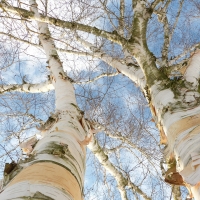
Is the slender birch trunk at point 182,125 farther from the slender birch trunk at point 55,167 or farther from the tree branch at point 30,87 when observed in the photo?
the tree branch at point 30,87

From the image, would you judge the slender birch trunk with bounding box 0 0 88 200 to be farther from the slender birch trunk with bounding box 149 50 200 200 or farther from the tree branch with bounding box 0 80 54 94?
the tree branch with bounding box 0 80 54 94

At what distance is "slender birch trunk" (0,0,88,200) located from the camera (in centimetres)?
98

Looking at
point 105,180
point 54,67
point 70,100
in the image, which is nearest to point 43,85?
point 54,67

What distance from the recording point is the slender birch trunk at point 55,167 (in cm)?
98

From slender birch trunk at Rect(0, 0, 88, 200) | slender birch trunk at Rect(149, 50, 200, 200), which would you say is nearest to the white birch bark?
slender birch trunk at Rect(0, 0, 88, 200)

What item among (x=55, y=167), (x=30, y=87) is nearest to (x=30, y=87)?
(x=30, y=87)

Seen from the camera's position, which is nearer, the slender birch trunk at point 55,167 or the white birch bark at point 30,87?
the slender birch trunk at point 55,167

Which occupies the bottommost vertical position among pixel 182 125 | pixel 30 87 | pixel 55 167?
pixel 55 167

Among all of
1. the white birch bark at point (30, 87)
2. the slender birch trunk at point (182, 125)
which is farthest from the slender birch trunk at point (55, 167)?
the white birch bark at point (30, 87)

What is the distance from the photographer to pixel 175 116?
5.16ft

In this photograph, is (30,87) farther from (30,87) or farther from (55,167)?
(55,167)

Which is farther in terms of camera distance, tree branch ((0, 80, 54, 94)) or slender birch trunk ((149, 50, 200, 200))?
tree branch ((0, 80, 54, 94))

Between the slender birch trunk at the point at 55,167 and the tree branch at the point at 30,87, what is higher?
the tree branch at the point at 30,87

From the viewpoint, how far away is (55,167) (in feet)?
3.84
